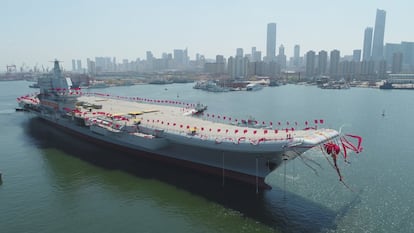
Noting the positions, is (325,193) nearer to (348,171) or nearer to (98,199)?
(348,171)

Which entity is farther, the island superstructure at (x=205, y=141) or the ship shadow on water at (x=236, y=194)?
the island superstructure at (x=205, y=141)

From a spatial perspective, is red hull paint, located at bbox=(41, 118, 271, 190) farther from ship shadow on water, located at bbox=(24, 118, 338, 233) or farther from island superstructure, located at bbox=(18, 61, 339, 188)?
ship shadow on water, located at bbox=(24, 118, 338, 233)

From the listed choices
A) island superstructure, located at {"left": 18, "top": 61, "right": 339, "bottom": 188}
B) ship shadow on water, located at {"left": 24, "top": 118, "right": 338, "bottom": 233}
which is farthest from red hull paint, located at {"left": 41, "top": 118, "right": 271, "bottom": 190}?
ship shadow on water, located at {"left": 24, "top": 118, "right": 338, "bottom": 233}

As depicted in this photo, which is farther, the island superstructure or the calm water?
the island superstructure

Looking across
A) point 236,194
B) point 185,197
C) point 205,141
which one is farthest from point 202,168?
point 236,194

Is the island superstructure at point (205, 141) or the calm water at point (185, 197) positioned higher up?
the island superstructure at point (205, 141)

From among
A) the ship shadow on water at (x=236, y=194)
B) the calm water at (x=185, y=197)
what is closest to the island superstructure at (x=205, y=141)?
the ship shadow on water at (x=236, y=194)

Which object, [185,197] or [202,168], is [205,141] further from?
[185,197]

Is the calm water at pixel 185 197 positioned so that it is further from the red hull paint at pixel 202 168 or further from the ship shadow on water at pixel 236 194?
the red hull paint at pixel 202 168
